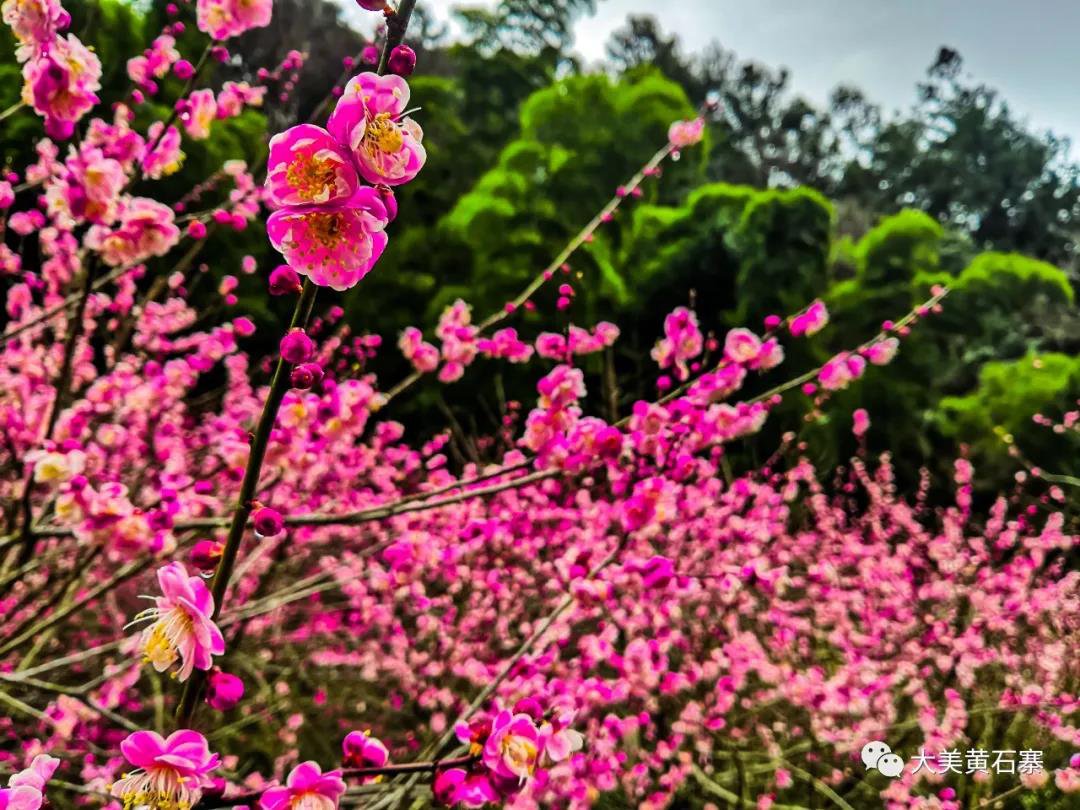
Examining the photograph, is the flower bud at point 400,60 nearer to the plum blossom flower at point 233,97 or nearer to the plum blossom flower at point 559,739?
the plum blossom flower at point 559,739

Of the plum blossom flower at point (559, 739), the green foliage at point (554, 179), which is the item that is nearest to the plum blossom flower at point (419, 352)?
the plum blossom flower at point (559, 739)

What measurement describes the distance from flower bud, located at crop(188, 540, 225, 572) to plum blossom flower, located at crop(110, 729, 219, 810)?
15 cm

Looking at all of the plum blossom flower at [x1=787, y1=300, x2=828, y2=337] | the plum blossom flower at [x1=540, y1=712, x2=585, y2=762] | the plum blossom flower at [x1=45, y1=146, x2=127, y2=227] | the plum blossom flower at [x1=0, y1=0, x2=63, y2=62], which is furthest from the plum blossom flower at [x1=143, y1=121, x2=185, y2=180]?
the plum blossom flower at [x1=787, y1=300, x2=828, y2=337]

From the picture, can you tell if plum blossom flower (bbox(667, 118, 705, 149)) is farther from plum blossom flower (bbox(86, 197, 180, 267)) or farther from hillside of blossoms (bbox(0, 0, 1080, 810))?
plum blossom flower (bbox(86, 197, 180, 267))

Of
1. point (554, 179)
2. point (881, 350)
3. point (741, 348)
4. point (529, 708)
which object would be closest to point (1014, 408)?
point (554, 179)

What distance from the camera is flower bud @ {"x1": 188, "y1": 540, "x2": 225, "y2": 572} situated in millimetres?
698

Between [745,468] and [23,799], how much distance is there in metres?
7.20

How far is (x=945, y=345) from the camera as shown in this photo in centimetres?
859

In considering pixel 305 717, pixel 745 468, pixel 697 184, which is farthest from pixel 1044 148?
pixel 305 717

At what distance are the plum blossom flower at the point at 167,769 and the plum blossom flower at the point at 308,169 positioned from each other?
1.59 feet

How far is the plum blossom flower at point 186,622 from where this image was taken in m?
0.63

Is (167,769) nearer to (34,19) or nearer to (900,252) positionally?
(34,19)

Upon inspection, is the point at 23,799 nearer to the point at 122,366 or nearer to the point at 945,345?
the point at 122,366

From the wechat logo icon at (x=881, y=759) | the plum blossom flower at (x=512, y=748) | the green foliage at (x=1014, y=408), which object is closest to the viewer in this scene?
the plum blossom flower at (x=512, y=748)
